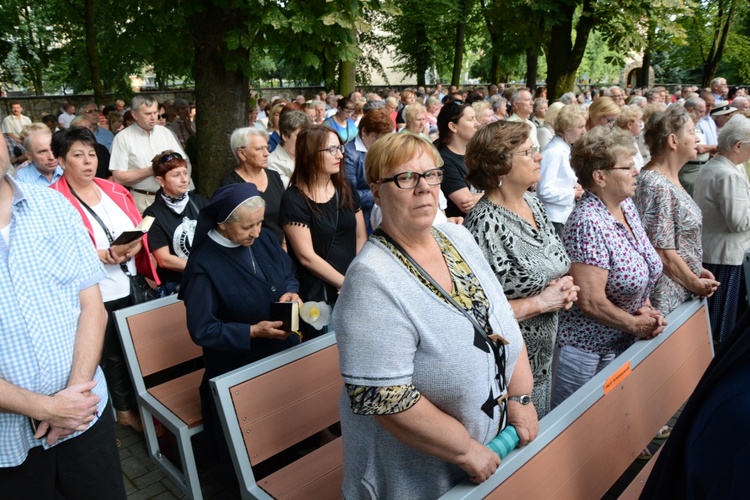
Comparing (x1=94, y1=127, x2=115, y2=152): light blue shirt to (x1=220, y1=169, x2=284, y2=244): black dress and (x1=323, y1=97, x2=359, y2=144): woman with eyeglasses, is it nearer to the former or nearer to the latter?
(x1=323, y1=97, x2=359, y2=144): woman with eyeglasses

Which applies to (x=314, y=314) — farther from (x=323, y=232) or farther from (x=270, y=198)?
(x=270, y=198)

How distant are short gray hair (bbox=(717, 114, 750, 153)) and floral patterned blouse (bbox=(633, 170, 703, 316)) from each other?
107cm

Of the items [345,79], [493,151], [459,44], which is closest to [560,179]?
[493,151]

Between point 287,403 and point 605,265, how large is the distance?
164 centimetres

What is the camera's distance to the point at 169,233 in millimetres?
4027

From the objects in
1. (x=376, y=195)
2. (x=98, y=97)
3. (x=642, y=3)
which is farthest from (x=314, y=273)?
(x=98, y=97)

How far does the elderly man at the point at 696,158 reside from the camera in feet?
20.6

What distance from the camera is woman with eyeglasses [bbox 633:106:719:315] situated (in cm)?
351

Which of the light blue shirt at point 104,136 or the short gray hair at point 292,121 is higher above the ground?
the short gray hair at point 292,121

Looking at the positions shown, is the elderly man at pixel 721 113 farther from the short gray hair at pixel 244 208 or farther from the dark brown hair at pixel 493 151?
the short gray hair at pixel 244 208

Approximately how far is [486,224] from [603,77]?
180 ft

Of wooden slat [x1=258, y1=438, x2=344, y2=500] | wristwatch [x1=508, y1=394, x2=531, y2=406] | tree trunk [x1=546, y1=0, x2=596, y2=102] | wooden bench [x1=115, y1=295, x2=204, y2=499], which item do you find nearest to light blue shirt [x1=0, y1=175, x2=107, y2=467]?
wooden slat [x1=258, y1=438, x2=344, y2=500]

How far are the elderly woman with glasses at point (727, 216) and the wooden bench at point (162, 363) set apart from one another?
3843 mm

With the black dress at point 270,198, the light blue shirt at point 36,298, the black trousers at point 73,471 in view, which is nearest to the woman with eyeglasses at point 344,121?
the black dress at point 270,198
